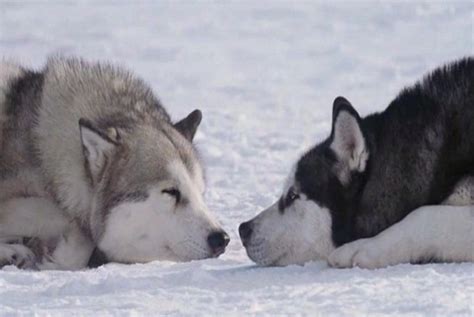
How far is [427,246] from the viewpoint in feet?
18.9

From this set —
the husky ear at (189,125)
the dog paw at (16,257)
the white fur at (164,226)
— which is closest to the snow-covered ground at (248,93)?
the white fur at (164,226)

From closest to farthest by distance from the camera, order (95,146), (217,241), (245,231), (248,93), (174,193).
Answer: (245,231) < (217,241) < (174,193) < (95,146) < (248,93)

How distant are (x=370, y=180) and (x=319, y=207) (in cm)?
27

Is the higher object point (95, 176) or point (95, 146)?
point (95, 146)

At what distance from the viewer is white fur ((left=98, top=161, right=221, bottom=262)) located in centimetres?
665

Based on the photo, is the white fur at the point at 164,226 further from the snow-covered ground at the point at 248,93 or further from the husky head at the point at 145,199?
the snow-covered ground at the point at 248,93

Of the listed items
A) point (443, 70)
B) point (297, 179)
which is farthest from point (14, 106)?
point (443, 70)

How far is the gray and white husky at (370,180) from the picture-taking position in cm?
604

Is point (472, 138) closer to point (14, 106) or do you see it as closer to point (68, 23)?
point (14, 106)

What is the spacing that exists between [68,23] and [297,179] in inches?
522

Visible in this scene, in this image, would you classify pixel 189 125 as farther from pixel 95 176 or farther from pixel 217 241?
pixel 217 241

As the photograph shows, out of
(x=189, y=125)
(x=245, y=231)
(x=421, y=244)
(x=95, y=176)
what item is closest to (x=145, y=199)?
(x=95, y=176)

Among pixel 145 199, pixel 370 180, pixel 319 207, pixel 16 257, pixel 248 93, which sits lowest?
pixel 248 93

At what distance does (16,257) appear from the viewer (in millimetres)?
6785
